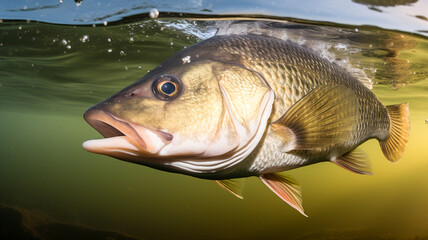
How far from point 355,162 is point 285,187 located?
958 mm

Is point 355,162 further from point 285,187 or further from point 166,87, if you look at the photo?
point 166,87

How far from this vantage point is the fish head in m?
1.98

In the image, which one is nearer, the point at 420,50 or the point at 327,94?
the point at 327,94

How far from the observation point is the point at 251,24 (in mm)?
6070

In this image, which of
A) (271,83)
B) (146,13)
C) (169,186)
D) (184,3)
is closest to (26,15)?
(146,13)

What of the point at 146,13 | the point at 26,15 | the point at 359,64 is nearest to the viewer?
the point at 146,13

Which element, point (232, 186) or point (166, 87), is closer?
point (166, 87)

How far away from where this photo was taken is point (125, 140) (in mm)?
1951

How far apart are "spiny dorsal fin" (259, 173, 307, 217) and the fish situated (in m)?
0.01

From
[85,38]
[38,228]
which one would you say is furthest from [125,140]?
[38,228]

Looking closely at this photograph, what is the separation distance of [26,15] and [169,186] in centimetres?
9297

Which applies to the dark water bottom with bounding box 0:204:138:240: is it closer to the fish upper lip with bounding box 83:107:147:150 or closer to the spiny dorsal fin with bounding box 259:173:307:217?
the spiny dorsal fin with bounding box 259:173:307:217

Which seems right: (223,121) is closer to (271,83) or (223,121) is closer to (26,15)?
(271,83)

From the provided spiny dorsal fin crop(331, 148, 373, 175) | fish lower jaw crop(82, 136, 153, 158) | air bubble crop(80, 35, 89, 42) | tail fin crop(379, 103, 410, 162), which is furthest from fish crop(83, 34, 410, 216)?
air bubble crop(80, 35, 89, 42)
